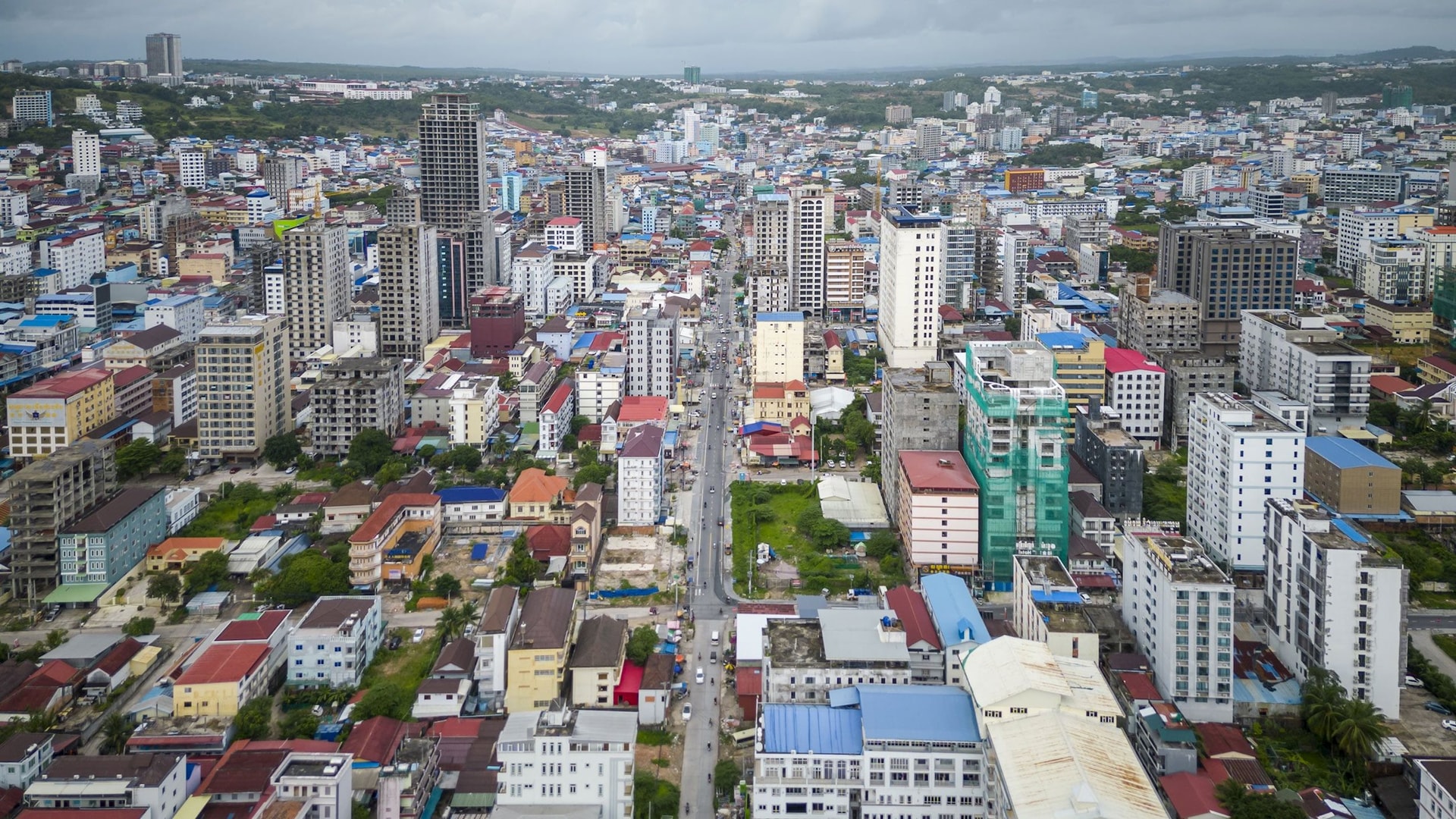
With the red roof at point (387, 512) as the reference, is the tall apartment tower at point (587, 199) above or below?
above

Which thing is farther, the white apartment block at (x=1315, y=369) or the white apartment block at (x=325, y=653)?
the white apartment block at (x=1315, y=369)

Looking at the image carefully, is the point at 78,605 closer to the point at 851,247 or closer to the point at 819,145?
the point at 851,247

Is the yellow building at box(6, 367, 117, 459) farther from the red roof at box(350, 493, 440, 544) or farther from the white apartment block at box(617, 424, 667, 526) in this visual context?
the white apartment block at box(617, 424, 667, 526)

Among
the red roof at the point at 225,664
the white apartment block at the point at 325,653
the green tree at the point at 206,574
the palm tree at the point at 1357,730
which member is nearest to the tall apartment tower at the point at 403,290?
the green tree at the point at 206,574

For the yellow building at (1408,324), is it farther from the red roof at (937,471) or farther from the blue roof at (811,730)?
the blue roof at (811,730)

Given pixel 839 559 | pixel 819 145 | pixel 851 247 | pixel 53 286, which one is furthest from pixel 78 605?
pixel 819 145

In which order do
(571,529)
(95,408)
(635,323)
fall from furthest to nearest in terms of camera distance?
(635,323) < (95,408) < (571,529)
